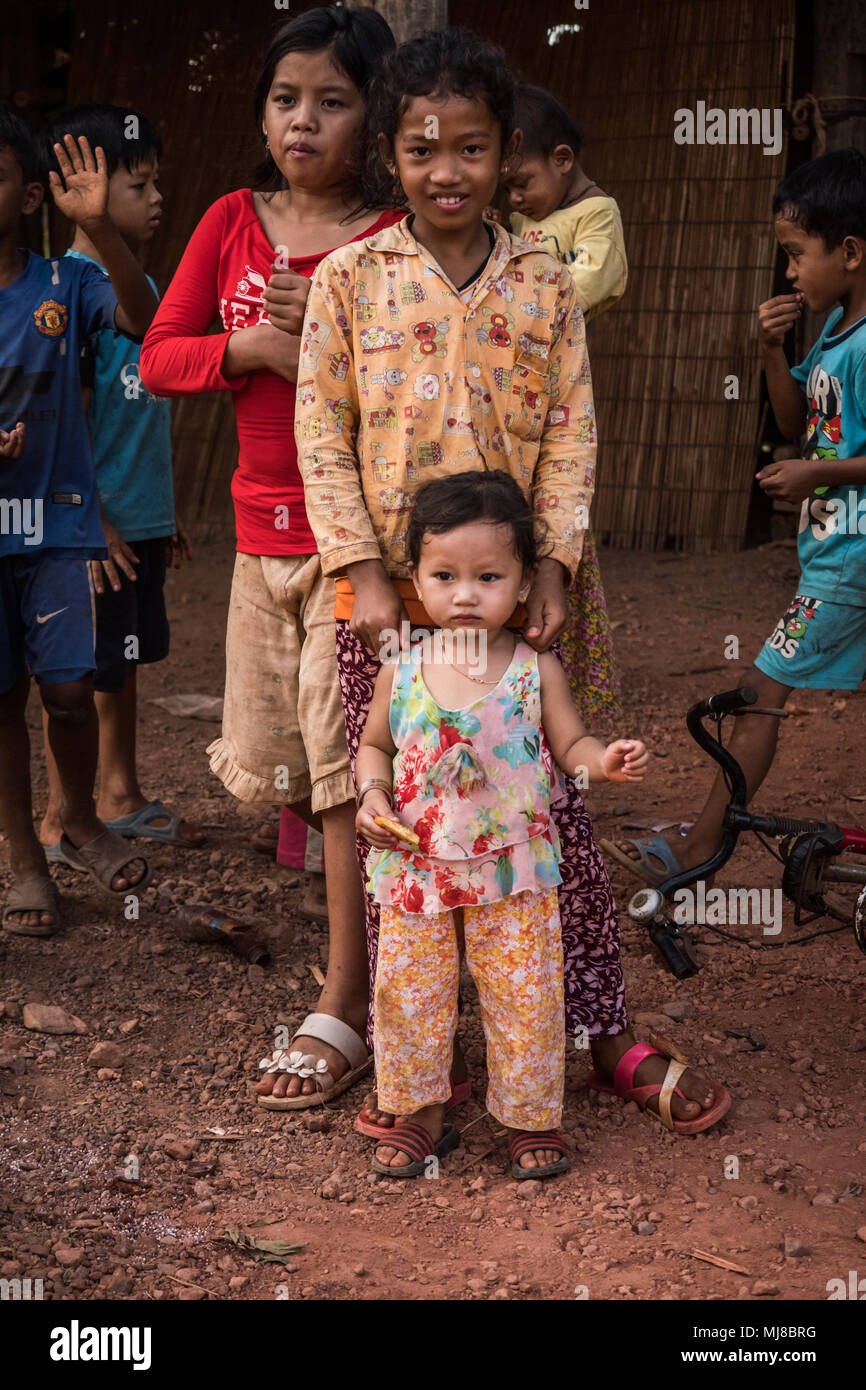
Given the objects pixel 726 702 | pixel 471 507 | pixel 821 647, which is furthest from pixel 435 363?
pixel 821 647

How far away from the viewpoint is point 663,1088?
2492mm

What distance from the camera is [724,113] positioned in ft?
20.5

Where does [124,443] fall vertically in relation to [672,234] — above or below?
below

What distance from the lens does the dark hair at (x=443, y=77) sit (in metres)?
2.17

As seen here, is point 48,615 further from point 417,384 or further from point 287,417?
point 417,384

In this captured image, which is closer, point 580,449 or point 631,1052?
point 580,449

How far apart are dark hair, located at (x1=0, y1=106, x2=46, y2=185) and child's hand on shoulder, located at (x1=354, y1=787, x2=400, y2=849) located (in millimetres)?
1869

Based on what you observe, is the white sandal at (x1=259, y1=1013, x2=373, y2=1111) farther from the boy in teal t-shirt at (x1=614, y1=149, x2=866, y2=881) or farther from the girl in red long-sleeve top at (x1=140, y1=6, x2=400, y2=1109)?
the boy in teal t-shirt at (x1=614, y1=149, x2=866, y2=881)

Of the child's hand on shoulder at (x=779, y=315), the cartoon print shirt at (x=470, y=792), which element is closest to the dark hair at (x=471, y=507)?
the cartoon print shirt at (x=470, y=792)

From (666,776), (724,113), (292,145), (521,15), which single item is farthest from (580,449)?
(521,15)

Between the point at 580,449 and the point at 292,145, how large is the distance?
2.48ft

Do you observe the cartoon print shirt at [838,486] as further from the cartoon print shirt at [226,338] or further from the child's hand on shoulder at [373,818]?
the child's hand on shoulder at [373,818]

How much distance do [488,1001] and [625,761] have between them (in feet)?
1.77
